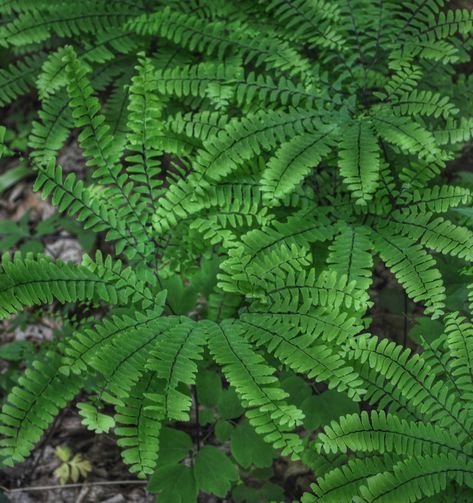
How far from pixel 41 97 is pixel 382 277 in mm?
2234

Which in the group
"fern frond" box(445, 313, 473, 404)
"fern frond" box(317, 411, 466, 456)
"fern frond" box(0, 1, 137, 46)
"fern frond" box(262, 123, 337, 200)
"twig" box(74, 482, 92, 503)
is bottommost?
"twig" box(74, 482, 92, 503)

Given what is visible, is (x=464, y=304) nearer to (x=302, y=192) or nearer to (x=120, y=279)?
(x=302, y=192)

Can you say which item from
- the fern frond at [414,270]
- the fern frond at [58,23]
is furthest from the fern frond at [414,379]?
the fern frond at [58,23]

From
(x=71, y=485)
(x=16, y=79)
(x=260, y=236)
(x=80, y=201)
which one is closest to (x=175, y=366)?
(x=260, y=236)

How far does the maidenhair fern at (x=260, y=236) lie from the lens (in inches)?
77.9

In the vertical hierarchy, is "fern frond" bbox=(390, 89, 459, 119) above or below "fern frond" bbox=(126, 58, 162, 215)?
above

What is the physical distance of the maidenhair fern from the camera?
1.98 m

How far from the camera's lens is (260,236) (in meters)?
2.38

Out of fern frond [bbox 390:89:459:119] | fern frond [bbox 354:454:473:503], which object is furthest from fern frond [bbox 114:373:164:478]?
fern frond [bbox 390:89:459:119]

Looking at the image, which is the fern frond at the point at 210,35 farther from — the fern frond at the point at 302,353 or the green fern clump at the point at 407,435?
the green fern clump at the point at 407,435


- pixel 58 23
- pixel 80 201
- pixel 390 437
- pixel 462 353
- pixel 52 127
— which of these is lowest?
pixel 390 437

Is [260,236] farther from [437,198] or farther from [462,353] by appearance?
[462,353]

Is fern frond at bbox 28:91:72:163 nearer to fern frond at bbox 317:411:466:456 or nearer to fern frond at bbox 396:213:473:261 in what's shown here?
fern frond at bbox 396:213:473:261

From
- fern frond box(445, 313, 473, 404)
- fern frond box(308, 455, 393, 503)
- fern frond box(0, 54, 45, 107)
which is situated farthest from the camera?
fern frond box(0, 54, 45, 107)
